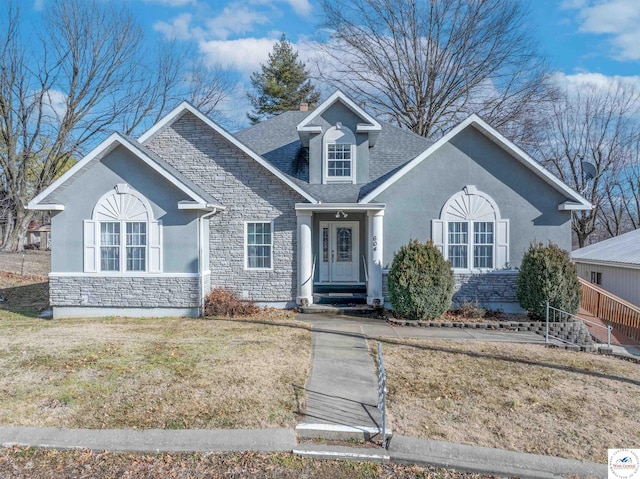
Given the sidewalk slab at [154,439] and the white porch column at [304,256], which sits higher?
the white porch column at [304,256]

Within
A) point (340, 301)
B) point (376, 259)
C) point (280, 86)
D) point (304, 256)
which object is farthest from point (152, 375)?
point (280, 86)

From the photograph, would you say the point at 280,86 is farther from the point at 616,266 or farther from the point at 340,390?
the point at 340,390

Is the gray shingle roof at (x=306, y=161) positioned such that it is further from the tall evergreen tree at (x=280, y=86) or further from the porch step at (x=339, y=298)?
the tall evergreen tree at (x=280, y=86)

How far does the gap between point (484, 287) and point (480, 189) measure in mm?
2883

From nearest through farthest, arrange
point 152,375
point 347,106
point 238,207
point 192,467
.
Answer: point 192,467
point 152,375
point 238,207
point 347,106

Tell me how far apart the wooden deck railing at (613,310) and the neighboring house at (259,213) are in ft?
11.3

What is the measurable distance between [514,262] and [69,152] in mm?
27572

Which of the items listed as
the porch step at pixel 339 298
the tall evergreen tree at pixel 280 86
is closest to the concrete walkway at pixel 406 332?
the porch step at pixel 339 298

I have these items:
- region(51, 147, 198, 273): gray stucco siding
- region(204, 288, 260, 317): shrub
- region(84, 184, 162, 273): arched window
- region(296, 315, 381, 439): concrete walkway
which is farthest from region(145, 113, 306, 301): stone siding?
region(296, 315, 381, 439): concrete walkway

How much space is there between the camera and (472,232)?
38.2 feet

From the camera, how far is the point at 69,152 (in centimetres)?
2625

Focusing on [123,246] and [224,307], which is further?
[224,307]

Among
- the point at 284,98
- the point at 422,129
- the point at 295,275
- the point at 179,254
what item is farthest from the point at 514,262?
the point at 284,98

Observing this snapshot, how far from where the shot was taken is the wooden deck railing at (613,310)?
1212 cm
